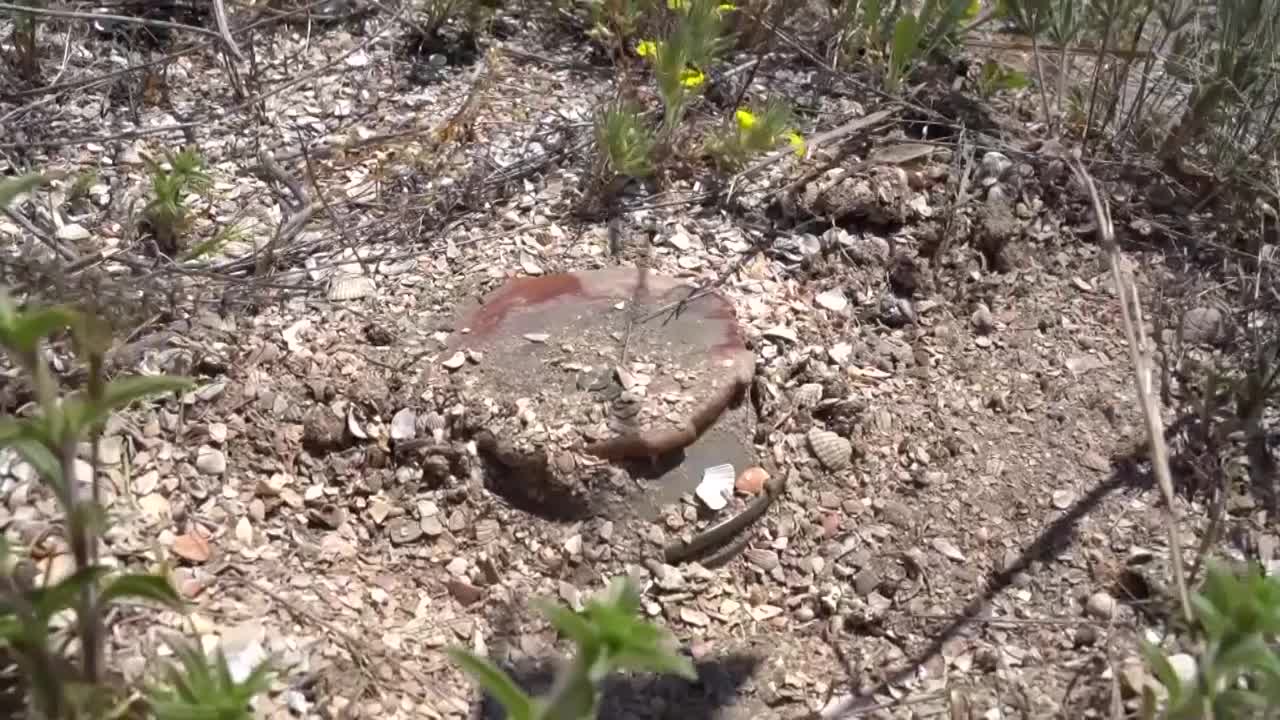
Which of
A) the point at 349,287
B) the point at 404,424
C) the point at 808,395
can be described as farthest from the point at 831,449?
the point at 349,287

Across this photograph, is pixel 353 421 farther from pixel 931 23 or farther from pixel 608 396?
pixel 931 23

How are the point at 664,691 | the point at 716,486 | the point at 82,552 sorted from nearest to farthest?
the point at 82,552 < the point at 664,691 < the point at 716,486

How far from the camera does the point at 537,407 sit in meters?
1.86

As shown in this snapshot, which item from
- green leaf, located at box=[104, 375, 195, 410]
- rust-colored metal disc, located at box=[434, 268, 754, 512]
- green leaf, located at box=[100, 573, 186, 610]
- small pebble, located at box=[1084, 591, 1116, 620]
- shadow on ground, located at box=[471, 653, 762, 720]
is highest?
green leaf, located at box=[104, 375, 195, 410]

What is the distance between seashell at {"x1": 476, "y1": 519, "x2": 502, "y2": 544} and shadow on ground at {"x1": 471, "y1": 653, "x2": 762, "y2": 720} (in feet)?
0.68

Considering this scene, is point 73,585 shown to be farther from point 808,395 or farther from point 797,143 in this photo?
point 797,143

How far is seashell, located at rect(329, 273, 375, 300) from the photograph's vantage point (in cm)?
206

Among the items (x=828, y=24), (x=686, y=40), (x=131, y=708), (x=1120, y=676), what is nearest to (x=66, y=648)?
(x=131, y=708)

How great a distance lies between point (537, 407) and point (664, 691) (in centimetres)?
50

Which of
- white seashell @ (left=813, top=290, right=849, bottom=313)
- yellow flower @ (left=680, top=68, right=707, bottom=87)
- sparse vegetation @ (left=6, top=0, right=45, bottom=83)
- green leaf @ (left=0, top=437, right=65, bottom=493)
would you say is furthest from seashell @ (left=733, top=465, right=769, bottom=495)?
sparse vegetation @ (left=6, top=0, right=45, bottom=83)

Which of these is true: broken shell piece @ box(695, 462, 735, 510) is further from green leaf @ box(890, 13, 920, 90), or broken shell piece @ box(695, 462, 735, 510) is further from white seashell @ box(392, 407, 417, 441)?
green leaf @ box(890, 13, 920, 90)

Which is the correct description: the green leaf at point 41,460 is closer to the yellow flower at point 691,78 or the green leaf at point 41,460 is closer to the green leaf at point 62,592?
the green leaf at point 62,592

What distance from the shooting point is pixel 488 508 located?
1.81 meters

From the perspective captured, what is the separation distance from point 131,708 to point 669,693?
2.32 feet
